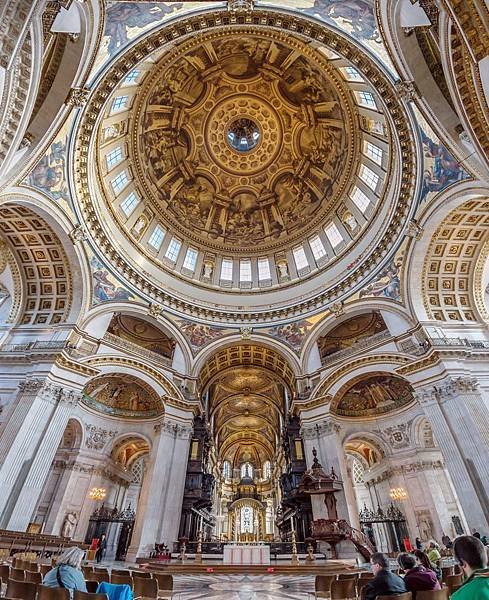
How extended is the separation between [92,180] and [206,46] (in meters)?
11.8

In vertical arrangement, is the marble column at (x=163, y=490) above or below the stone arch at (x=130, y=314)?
below

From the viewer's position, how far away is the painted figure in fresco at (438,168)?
1402cm

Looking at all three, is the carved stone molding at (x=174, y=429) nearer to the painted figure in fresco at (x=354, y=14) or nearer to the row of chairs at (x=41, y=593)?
the row of chairs at (x=41, y=593)

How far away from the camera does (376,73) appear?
46.6 feet

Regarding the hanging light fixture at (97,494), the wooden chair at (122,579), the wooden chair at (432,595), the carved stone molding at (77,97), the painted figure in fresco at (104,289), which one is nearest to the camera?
the wooden chair at (432,595)

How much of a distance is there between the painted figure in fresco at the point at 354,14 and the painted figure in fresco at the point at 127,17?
5.58 m

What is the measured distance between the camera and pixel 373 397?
67.6 feet

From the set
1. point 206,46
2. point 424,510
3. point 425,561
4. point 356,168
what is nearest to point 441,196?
point 356,168

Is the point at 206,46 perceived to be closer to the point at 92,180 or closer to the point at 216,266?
the point at 92,180

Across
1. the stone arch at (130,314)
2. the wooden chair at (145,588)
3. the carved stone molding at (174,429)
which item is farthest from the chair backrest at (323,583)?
the stone arch at (130,314)

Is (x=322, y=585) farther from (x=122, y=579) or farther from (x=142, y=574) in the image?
(x=122, y=579)

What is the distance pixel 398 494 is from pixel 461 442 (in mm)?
7495

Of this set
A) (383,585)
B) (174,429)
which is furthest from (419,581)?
(174,429)

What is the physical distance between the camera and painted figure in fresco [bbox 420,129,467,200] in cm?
1402
